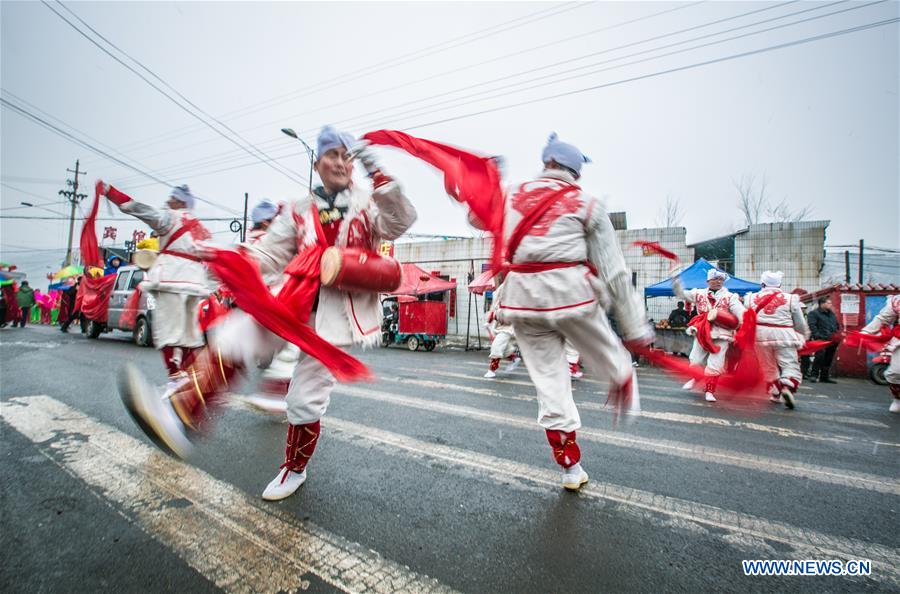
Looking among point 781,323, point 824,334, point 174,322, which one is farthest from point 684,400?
point 824,334

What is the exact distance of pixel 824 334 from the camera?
33.8 ft

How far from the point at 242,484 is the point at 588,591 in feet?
6.36

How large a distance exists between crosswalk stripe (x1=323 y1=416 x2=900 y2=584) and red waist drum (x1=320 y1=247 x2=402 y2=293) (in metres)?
1.43

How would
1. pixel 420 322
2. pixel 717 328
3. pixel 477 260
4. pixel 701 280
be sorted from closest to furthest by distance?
1. pixel 717 328
2. pixel 701 280
3. pixel 420 322
4. pixel 477 260

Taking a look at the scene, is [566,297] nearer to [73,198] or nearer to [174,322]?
[174,322]

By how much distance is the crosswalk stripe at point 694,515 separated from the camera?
2021 mm

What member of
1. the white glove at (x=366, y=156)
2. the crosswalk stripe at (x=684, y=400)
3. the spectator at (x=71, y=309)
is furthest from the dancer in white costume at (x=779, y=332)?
the spectator at (x=71, y=309)

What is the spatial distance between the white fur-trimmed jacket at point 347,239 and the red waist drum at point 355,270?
0.42ft

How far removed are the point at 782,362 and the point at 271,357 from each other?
266 inches

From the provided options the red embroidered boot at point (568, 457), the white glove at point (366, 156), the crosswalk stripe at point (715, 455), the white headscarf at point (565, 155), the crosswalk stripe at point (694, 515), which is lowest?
the crosswalk stripe at point (715, 455)

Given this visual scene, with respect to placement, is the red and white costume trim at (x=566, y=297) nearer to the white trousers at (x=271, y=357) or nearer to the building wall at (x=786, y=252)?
the white trousers at (x=271, y=357)

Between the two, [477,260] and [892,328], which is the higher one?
[477,260]

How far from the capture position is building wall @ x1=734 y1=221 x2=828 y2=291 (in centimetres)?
1503

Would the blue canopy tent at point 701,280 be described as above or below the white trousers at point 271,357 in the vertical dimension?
above
